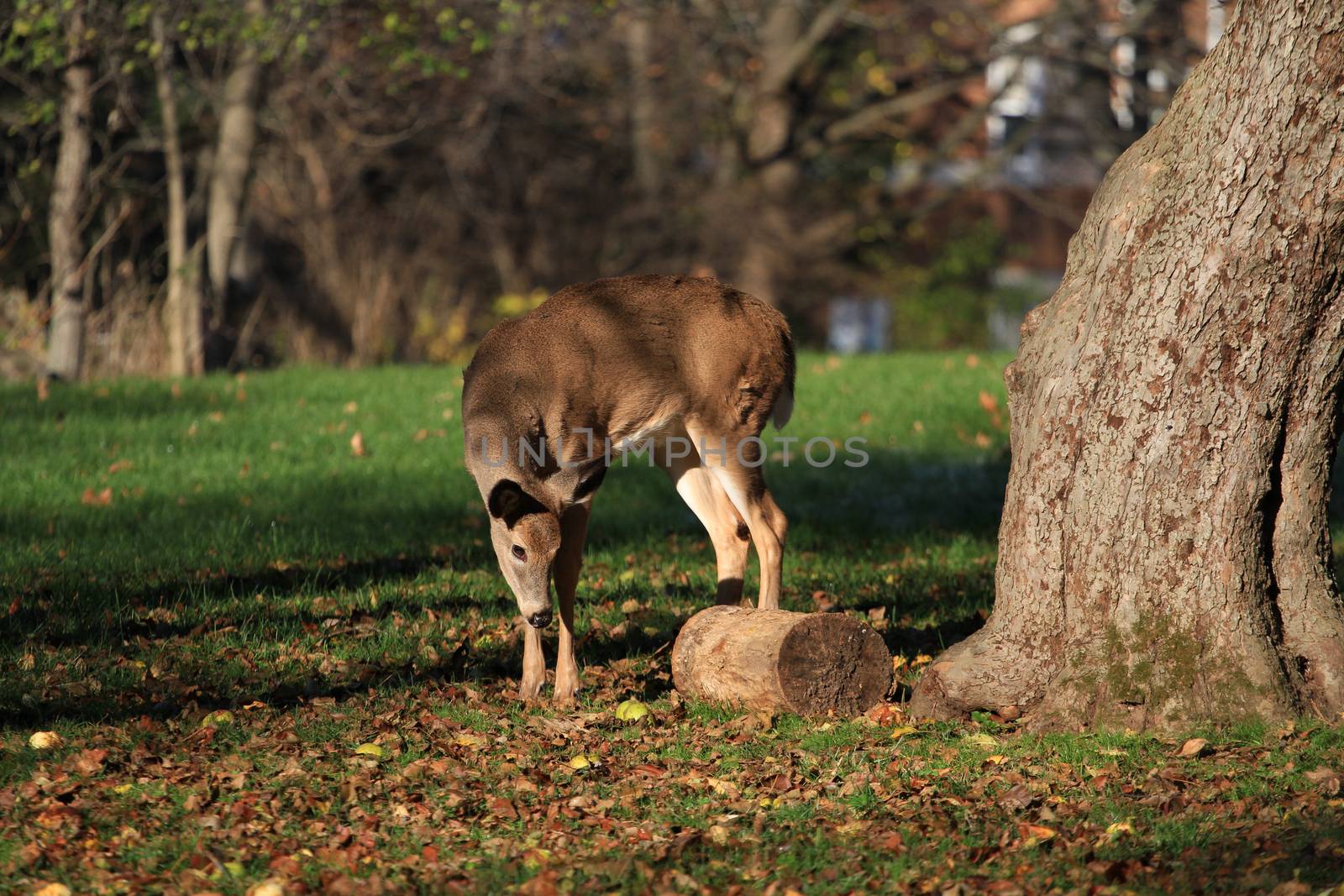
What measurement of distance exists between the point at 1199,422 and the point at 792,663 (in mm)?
1832

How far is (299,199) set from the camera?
21000 mm

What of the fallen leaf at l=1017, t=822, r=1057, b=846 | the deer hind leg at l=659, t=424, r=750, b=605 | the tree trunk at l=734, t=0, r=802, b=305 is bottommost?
the fallen leaf at l=1017, t=822, r=1057, b=846

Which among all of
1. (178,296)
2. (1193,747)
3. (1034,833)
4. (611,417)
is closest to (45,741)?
(611,417)

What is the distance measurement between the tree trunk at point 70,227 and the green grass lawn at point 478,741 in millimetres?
4325

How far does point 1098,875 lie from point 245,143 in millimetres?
14021

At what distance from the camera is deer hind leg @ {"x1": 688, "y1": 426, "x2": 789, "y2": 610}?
24.6 ft

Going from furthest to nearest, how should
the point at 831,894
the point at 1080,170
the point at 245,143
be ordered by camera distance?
1. the point at 1080,170
2. the point at 245,143
3. the point at 831,894

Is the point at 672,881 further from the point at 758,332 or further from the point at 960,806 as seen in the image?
the point at 758,332

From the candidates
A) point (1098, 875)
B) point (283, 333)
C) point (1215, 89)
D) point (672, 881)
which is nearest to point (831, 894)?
point (672, 881)

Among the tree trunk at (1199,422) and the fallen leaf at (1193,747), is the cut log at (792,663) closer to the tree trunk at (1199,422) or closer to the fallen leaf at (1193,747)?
the tree trunk at (1199,422)

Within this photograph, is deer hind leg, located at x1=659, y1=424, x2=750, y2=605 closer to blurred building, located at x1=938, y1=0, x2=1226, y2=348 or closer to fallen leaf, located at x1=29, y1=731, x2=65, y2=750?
fallen leaf, located at x1=29, y1=731, x2=65, y2=750

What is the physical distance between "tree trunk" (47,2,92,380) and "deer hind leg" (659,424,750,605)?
909cm

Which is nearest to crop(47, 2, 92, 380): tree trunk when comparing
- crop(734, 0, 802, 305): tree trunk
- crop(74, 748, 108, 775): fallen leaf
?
crop(74, 748, 108, 775): fallen leaf

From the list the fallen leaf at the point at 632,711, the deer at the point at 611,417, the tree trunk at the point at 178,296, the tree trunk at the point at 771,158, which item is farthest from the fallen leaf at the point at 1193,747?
the tree trunk at the point at 771,158
